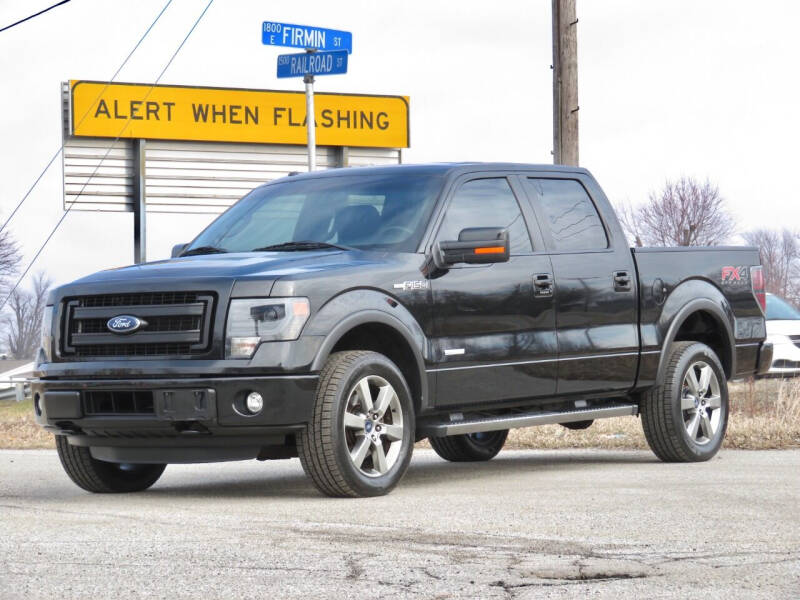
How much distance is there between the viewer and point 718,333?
10.9 meters

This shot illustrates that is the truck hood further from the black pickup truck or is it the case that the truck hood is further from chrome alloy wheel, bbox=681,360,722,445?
chrome alloy wheel, bbox=681,360,722,445

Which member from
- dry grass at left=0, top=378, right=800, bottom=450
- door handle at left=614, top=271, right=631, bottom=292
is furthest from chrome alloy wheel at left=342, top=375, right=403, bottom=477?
dry grass at left=0, top=378, right=800, bottom=450

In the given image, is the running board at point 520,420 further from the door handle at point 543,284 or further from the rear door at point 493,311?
the door handle at point 543,284

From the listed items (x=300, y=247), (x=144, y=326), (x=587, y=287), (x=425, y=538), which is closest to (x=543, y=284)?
Result: (x=587, y=287)

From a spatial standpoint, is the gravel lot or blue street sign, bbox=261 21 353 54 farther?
blue street sign, bbox=261 21 353 54

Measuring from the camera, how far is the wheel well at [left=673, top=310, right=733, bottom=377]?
1073cm

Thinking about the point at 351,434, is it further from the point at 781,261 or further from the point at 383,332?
the point at 781,261

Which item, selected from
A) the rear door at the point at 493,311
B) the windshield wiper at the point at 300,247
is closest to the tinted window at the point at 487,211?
the rear door at the point at 493,311

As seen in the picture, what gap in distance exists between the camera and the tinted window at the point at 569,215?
9609mm

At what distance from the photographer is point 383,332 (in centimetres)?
827

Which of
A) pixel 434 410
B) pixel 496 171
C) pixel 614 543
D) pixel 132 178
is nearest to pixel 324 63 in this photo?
pixel 496 171

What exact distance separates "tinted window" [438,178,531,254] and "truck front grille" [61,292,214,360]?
1.82m

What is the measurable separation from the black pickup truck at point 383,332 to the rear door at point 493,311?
0.05 feet

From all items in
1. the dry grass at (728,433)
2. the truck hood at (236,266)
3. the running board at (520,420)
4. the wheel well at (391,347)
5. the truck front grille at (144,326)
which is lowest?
the dry grass at (728,433)
